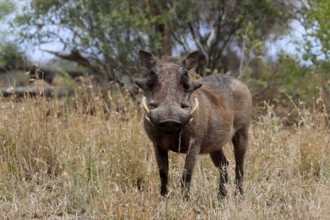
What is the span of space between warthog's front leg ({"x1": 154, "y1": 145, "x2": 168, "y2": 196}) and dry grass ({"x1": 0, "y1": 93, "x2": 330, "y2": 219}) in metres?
0.10

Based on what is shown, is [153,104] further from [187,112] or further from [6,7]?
[6,7]

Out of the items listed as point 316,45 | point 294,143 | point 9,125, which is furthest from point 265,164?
point 316,45

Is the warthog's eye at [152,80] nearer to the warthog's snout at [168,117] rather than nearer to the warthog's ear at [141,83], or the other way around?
the warthog's ear at [141,83]

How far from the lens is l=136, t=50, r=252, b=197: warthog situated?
16.3 ft

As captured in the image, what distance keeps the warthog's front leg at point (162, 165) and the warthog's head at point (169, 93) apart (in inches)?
19.1

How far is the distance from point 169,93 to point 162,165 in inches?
29.0

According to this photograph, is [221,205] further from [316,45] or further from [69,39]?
[69,39]

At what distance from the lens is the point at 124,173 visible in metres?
6.32

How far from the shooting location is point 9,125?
6824mm

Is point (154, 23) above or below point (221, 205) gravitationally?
above

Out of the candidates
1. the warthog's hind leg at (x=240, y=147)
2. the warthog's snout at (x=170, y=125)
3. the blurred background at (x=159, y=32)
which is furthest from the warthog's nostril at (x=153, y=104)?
the blurred background at (x=159, y=32)

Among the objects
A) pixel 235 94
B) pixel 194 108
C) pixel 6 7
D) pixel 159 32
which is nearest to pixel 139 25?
pixel 159 32

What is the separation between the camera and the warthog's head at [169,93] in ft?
16.0

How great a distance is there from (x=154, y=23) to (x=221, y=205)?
8.52m
